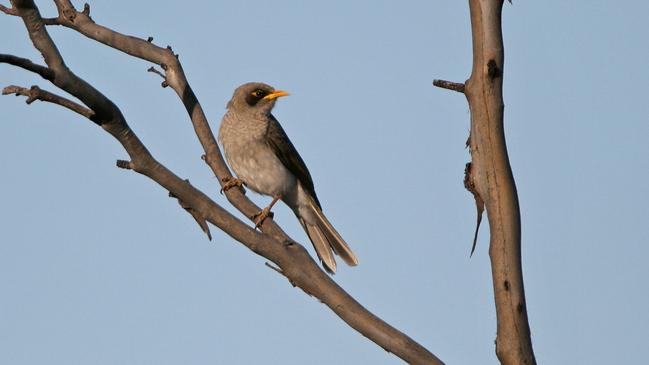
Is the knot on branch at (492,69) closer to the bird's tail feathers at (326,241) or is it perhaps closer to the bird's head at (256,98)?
the bird's tail feathers at (326,241)

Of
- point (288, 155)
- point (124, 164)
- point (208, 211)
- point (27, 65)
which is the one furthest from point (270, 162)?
point (27, 65)

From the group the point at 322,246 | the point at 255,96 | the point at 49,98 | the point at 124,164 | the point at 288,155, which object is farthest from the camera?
the point at 255,96

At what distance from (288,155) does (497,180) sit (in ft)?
20.2

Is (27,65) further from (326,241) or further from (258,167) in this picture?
(326,241)

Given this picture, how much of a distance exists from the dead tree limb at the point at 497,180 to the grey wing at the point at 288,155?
597 centimetres

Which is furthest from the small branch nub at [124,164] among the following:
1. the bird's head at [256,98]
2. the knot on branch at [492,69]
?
the bird's head at [256,98]

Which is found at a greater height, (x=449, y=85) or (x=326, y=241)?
(x=326, y=241)

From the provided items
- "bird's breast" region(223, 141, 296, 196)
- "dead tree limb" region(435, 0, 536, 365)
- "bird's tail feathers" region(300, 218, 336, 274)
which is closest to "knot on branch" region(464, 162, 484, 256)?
"dead tree limb" region(435, 0, 536, 365)

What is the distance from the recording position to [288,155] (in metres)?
10.7

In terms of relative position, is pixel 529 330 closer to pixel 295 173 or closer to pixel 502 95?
pixel 502 95

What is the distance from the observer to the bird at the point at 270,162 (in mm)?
10227

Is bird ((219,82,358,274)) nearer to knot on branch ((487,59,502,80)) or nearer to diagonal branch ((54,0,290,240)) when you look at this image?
diagonal branch ((54,0,290,240))

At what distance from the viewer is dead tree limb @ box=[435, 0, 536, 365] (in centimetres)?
457

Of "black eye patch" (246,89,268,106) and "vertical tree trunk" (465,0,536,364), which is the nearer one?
"vertical tree trunk" (465,0,536,364)
